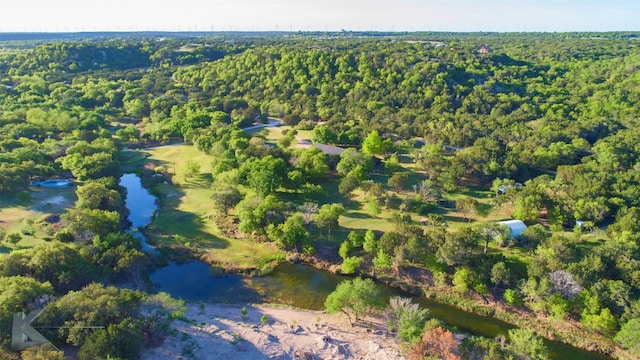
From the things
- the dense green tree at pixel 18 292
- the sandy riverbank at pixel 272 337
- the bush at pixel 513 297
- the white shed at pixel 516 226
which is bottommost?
the sandy riverbank at pixel 272 337

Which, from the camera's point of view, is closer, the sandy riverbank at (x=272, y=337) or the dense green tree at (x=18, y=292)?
the dense green tree at (x=18, y=292)

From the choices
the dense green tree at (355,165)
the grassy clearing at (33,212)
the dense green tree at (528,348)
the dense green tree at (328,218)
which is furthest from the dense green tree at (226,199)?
the dense green tree at (528,348)

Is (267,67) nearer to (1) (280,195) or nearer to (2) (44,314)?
(1) (280,195)

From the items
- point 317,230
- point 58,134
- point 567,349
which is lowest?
point 567,349

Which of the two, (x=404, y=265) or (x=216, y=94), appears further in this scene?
(x=216, y=94)

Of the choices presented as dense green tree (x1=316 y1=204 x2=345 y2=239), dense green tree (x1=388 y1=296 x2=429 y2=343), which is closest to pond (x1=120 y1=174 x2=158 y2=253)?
dense green tree (x1=316 y1=204 x2=345 y2=239)

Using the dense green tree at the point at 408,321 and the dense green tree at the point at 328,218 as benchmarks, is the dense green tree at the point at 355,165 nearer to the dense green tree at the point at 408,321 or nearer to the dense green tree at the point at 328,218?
the dense green tree at the point at 328,218

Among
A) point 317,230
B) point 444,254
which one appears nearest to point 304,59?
point 317,230
